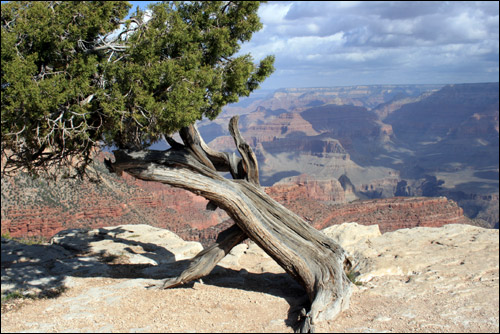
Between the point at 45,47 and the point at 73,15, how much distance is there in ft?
3.12

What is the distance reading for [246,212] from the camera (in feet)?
35.4

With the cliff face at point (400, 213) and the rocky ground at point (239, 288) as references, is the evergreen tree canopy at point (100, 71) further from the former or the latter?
the cliff face at point (400, 213)

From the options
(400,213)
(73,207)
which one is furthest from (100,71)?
(400,213)

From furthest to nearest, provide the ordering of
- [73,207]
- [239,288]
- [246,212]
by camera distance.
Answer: [73,207] → [239,288] → [246,212]

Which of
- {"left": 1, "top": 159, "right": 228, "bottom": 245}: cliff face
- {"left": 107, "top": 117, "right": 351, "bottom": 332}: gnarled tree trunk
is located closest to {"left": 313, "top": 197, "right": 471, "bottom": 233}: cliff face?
{"left": 1, "top": 159, "right": 228, "bottom": 245}: cliff face

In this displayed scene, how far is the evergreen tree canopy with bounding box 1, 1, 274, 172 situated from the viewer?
28.8 ft

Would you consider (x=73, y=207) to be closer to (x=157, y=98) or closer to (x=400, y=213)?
(x=157, y=98)

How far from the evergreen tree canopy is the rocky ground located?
11.7ft

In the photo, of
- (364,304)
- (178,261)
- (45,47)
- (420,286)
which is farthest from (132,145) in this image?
(420,286)

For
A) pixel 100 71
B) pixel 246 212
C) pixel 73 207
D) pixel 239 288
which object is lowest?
pixel 73 207

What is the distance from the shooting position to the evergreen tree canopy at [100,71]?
879 centimetres

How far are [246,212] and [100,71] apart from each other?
4672mm

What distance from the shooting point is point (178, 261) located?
15.1 metres

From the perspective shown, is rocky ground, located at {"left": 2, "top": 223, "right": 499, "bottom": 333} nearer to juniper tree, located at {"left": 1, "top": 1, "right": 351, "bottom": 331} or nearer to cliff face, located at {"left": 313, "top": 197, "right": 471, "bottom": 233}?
juniper tree, located at {"left": 1, "top": 1, "right": 351, "bottom": 331}
